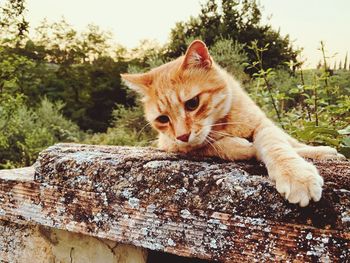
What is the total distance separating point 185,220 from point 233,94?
95 centimetres

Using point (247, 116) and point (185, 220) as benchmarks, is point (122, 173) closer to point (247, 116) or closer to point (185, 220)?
point (185, 220)

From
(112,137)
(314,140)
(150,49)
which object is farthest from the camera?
(150,49)

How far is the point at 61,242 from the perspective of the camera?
1436mm

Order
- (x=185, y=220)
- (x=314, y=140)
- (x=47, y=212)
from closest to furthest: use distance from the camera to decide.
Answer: (x=185, y=220), (x=47, y=212), (x=314, y=140)

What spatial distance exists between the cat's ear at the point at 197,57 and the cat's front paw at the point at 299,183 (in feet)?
2.57

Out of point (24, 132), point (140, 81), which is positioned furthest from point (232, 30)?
point (140, 81)

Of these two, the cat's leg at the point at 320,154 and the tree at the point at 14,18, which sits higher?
the tree at the point at 14,18

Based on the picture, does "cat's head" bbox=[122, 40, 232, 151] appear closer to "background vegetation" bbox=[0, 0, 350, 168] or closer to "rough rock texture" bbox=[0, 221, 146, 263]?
"rough rock texture" bbox=[0, 221, 146, 263]

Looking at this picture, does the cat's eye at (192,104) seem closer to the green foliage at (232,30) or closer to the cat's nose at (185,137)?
the cat's nose at (185,137)

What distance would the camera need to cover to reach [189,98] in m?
→ 1.77

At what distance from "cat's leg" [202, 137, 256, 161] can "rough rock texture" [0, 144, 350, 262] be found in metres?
0.09

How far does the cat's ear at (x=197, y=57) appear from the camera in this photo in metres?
1.79

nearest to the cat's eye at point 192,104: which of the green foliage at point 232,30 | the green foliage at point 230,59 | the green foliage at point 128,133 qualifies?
the green foliage at point 128,133

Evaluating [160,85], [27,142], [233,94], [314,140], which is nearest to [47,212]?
[160,85]
